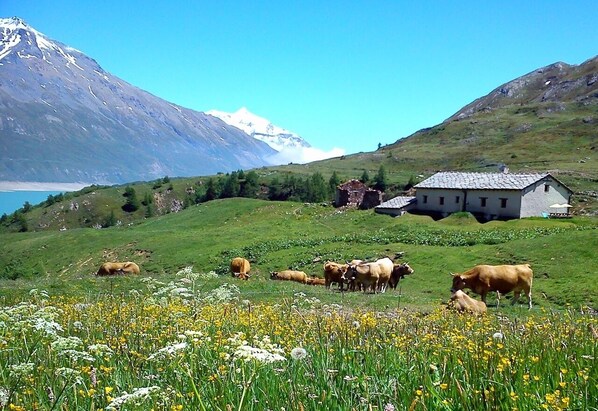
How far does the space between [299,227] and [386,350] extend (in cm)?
6498

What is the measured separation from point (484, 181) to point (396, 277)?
136 feet

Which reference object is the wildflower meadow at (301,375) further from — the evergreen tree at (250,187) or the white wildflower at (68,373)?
the evergreen tree at (250,187)

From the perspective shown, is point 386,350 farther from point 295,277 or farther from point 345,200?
point 345,200

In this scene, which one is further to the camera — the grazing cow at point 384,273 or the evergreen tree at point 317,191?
the evergreen tree at point 317,191

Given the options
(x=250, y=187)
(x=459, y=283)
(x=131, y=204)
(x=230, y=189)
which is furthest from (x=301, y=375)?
(x=131, y=204)

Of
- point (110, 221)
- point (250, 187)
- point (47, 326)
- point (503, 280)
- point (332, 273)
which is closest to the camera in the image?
point (47, 326)

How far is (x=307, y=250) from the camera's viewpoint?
5072 centimetres

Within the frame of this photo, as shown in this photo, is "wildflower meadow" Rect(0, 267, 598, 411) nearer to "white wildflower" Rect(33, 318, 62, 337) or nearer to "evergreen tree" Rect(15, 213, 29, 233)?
"white wildflower" Rect(33, 318, 62, 337)

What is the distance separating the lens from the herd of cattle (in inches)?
1022

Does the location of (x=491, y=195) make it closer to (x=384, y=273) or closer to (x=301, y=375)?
(x=384, y=273)


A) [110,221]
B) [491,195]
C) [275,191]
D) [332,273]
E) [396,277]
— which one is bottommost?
[110,221]

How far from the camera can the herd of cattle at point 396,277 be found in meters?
26.0

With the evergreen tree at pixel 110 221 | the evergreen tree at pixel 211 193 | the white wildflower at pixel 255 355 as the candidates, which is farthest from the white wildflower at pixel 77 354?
the evergreen tree at pixel 110 221

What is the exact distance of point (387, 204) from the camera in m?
77.6
